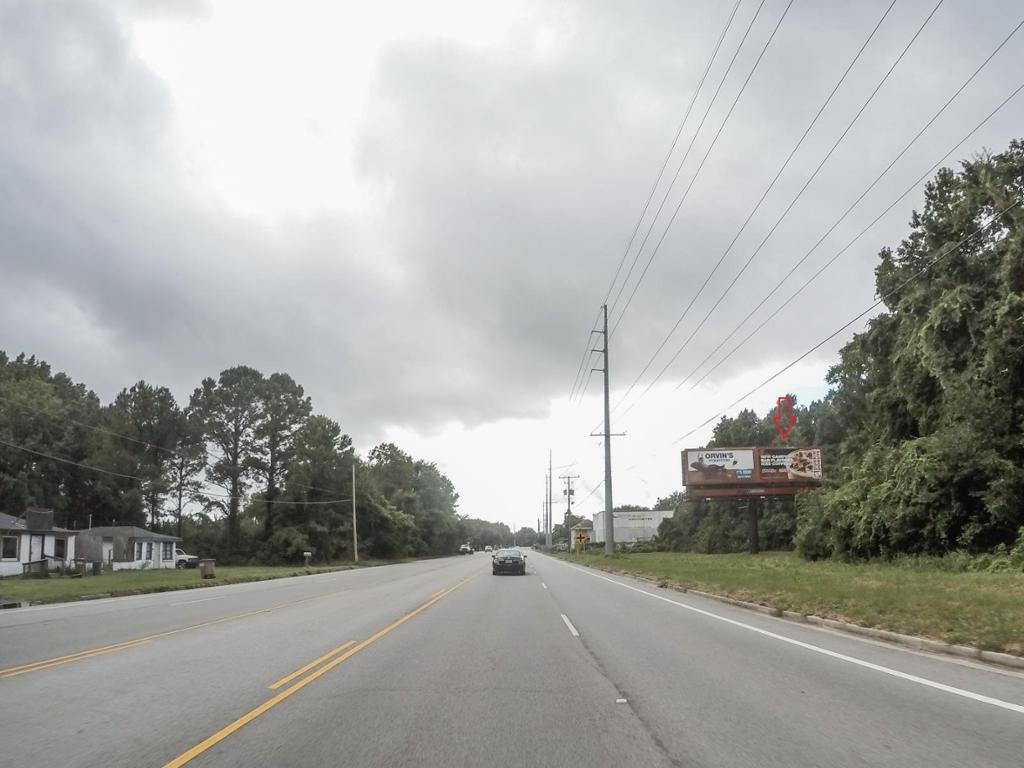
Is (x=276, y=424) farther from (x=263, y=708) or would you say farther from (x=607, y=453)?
(x=263, y=708)

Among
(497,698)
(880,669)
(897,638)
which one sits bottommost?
(897,638)

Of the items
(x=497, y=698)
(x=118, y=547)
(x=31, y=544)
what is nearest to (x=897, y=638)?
(x=497, y=698)

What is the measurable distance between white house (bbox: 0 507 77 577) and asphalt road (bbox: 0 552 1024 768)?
37503 mm

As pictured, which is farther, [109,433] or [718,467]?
[109,433]

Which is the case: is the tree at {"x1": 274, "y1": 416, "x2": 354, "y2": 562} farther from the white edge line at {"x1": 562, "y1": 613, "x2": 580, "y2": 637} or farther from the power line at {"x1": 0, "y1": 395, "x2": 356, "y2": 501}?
the white edge line at {"x1": 562, "y1": 613, "x2": 580, "y2": 637}

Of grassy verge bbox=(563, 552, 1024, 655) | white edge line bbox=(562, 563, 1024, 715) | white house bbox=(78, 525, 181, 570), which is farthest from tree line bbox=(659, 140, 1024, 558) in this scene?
white house bbox=(78, 525, 181, 570)

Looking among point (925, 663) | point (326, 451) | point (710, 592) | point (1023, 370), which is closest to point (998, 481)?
point (1023, 370)

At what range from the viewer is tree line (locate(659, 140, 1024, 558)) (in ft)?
102

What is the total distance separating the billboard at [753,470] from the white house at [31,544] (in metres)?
46.9

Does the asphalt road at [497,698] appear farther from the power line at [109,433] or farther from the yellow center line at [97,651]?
the power line at [109,433]

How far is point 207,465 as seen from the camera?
84438 millimetres

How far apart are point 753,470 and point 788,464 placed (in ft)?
10.1

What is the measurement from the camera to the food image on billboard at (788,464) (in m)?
63.0

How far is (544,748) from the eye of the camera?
607cm
